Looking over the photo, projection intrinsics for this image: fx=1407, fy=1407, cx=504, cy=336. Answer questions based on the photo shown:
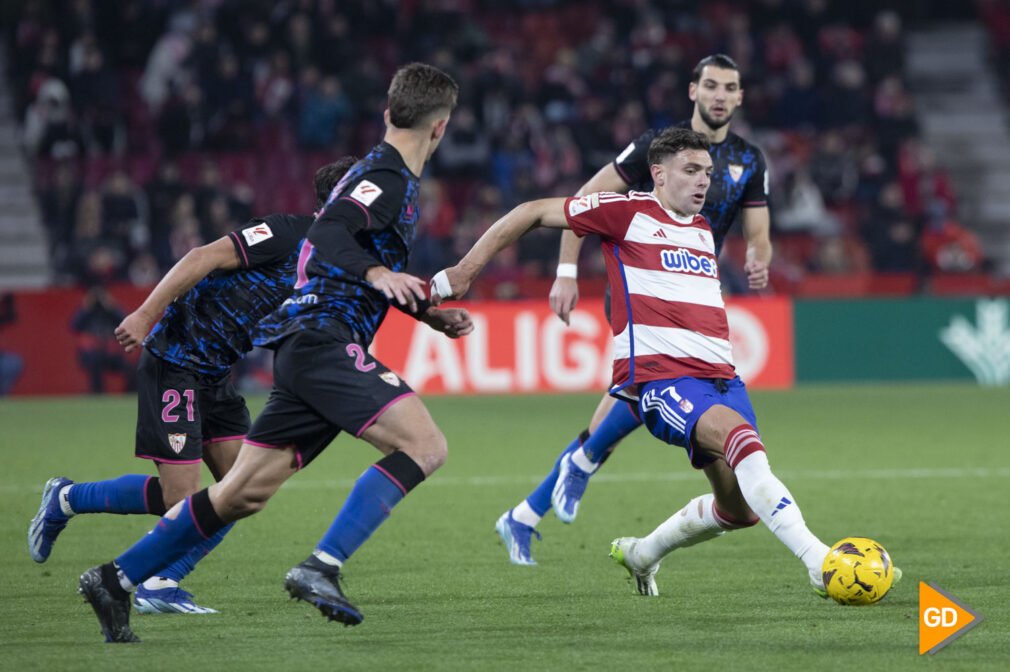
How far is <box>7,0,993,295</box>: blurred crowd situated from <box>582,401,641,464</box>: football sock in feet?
34.2

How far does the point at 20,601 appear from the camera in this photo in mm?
5754

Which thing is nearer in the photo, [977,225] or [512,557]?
[512,557]

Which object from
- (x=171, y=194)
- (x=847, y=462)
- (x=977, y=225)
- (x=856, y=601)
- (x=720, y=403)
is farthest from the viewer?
(x=977, y=225)

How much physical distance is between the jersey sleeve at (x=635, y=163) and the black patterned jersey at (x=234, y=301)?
172cm

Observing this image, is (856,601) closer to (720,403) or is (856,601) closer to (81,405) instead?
(720,403)

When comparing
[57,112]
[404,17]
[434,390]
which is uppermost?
[404,17]

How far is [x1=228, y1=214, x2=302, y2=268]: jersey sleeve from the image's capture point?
561 cm

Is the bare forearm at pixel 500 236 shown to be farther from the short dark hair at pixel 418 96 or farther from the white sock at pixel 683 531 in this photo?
the white sock at pixel 683 531

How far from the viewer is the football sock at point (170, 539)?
481 cm

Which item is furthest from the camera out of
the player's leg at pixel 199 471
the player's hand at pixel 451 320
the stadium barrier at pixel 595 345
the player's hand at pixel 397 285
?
the stadium barrier at pixel 595 345

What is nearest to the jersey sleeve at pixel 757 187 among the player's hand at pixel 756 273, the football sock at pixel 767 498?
the player's hand at pixel 756 273

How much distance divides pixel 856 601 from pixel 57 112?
1635 cm

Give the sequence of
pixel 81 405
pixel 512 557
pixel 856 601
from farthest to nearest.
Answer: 1. pixel 81 405
2. pixel 512 557
3. pixel 856 601

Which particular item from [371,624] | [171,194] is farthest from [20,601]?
[171,194]
